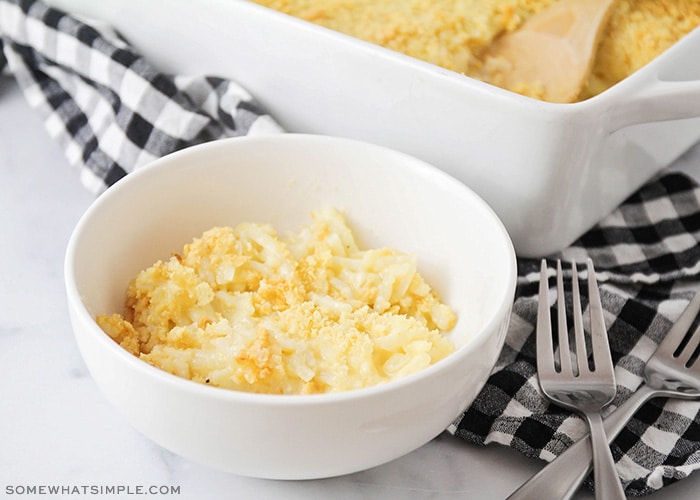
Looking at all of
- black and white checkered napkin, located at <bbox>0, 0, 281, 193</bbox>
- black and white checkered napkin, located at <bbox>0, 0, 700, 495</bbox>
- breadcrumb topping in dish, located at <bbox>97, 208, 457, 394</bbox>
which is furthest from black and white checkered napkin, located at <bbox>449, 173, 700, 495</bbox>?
black and white checkered napkin, located at <bbox>0, 0, 281, 193</bbox>

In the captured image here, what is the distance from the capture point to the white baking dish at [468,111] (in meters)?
1.24

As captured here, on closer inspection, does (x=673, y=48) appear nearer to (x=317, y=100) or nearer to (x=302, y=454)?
(x=317, y=100)

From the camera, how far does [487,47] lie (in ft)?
4.82

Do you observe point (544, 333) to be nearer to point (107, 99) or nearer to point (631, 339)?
point (631, 339)

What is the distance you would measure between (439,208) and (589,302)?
24 centimetres

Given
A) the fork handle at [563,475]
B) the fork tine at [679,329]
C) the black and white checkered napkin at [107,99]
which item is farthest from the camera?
the black and white checkered napkin at [107,99]

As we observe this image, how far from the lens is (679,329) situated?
1.21 meters

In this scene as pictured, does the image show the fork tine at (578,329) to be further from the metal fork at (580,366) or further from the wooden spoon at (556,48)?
the wooden spoon at (556,48)

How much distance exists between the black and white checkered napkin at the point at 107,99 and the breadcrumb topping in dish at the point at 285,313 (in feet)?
0.97

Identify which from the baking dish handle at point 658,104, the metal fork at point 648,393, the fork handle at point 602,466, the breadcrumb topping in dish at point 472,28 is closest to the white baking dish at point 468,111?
the baking dish handle at point 658,104

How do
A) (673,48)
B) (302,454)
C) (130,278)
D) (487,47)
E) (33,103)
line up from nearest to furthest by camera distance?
(302,454) < (130,278) < (673,48) < (487,47) < (33,103)

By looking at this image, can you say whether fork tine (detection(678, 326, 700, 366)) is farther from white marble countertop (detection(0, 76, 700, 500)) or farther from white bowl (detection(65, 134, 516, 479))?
white bowl (detection(65, 134, 516, 479))

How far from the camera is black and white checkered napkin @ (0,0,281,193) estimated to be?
4.93ft

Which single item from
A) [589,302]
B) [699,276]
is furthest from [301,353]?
[699,276]
